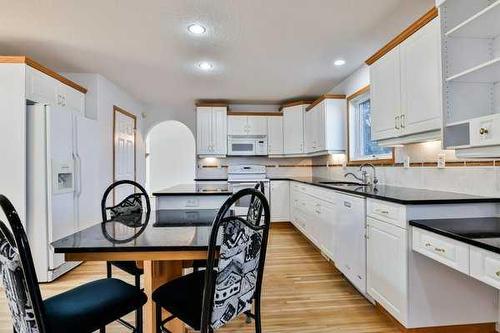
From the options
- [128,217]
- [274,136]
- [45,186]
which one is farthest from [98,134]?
[274,136]

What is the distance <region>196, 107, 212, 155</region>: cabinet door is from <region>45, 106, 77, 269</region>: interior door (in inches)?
99.7

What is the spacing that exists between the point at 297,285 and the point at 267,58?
2.51 metres

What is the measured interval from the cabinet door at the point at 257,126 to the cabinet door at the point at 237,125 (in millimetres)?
79

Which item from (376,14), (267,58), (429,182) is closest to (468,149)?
(429,182)

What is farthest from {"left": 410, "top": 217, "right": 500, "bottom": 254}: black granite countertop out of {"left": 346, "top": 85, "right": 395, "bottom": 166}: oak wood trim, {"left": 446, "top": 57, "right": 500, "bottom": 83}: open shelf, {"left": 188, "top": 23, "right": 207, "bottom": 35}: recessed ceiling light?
{"left": 188, "top": 23, "right": 207, "bottom": 35}: recessed ceiling light

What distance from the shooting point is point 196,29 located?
269cm

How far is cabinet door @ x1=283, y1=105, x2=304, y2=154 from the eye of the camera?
5.45 m

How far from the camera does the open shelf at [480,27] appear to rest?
161 cm

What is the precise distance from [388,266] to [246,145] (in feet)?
12.9

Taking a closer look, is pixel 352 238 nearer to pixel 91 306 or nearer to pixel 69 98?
pixel 91 306

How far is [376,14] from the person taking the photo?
2.45 metres

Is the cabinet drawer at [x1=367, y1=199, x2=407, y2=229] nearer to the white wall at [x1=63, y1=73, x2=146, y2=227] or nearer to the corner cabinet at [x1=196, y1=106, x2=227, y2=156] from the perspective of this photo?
the white wall at [x1=63, y1=73, x2=146, y2=227]

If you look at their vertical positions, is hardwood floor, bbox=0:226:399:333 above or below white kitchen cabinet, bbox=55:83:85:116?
below

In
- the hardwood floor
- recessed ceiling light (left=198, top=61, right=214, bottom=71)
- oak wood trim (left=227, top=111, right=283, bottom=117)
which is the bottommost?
the hardwood floor
